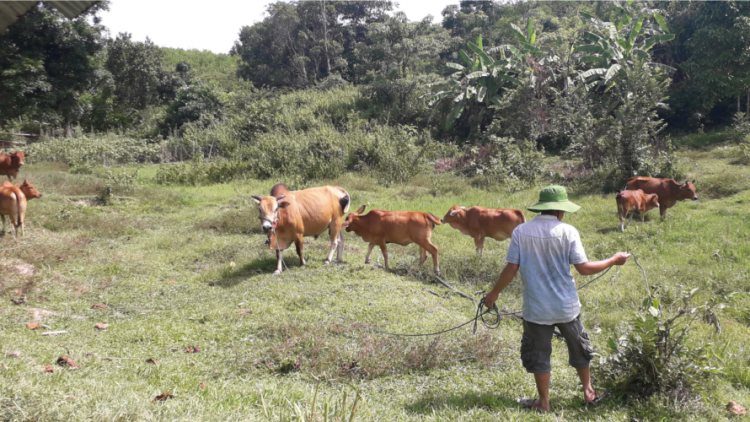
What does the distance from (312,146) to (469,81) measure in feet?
35.1

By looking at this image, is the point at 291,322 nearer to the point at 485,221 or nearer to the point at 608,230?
the point at 485,221

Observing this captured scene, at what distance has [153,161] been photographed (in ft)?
84.8

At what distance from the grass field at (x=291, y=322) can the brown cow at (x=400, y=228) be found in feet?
1.71

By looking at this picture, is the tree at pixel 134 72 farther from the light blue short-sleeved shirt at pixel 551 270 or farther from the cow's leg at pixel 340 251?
the light blue short-sleeved shirt at pixel 551 270

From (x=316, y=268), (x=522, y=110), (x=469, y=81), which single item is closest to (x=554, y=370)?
(x=316, y=268)

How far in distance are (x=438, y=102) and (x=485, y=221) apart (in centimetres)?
1992

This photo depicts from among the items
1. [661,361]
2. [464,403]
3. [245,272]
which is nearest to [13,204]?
[245,272]

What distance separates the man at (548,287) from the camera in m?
3.79

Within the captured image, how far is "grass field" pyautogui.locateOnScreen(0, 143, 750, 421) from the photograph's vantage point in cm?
358

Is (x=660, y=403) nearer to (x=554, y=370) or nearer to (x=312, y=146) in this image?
(x=554, y=370)

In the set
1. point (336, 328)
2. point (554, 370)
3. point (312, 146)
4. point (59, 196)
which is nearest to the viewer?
point (554, 370)

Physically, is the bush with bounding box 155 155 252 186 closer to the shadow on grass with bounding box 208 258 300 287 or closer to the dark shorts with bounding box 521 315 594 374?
the shadow on grass with bounding box 208 258 300 287

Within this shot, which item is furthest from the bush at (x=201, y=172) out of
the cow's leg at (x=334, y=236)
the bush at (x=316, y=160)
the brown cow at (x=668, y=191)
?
the brown cow at (x=668, y=191)

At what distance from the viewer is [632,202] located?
428 inches
